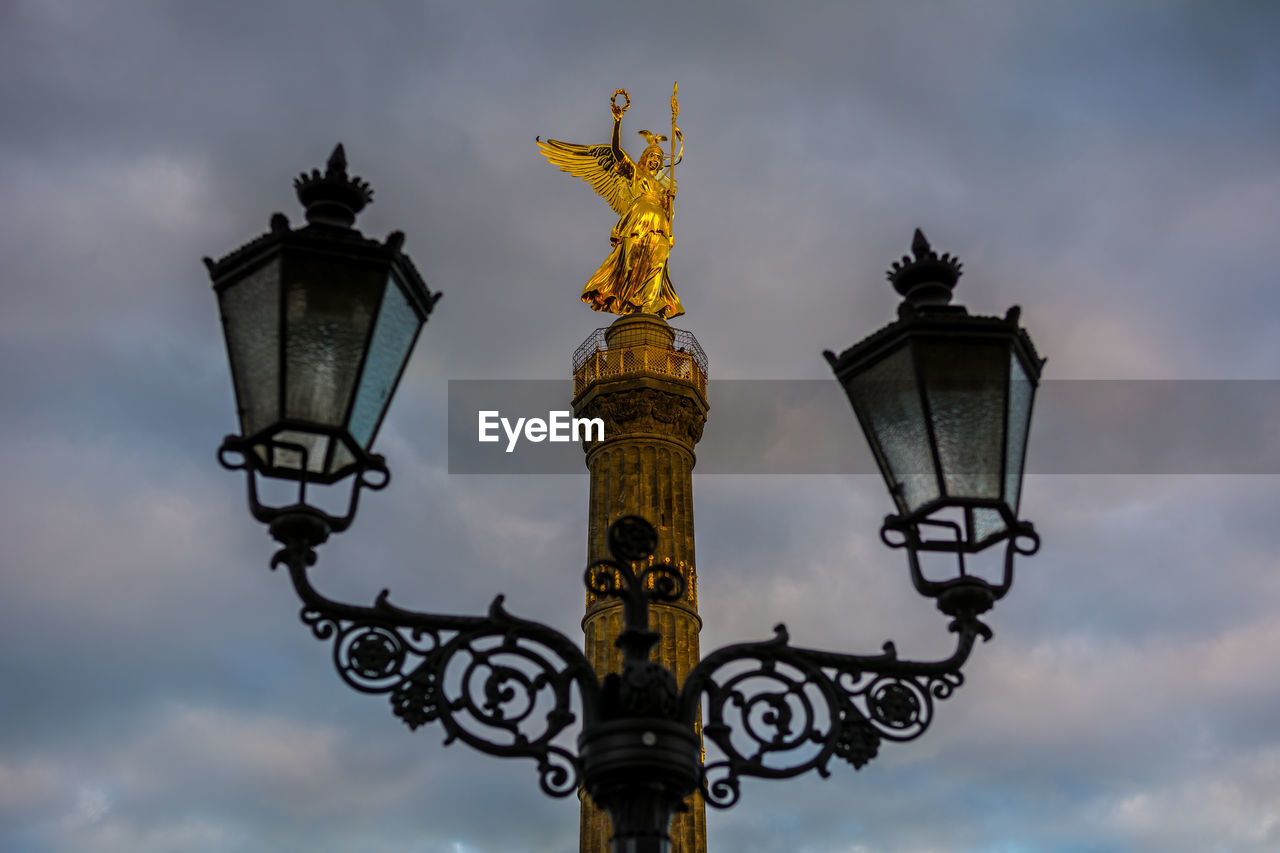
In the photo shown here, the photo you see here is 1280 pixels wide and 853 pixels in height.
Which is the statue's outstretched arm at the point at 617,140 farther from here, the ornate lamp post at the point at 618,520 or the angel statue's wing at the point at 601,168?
the ornate lamp post at the point at 618,520

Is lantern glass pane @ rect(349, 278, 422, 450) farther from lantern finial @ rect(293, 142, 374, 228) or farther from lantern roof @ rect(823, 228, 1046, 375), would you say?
lantern roof @ rect(823, 228, 1046, 375)

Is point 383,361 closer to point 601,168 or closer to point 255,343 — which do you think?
point 255,343

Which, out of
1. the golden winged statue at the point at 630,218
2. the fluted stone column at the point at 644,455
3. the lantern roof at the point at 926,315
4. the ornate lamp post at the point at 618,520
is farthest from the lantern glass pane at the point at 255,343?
the golden winged statue at the point at 630,218

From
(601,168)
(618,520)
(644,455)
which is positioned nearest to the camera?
(618,520)

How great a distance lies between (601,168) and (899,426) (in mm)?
29884

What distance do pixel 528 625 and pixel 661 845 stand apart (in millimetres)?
722

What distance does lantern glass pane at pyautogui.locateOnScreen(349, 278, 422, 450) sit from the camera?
4.40 m

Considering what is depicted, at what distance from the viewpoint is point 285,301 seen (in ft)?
14.4

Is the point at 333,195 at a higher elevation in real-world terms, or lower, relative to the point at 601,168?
lower

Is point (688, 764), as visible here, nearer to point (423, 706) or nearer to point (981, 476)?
point (423, 706)

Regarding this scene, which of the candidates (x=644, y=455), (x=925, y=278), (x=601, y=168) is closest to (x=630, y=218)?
(x=601, y=168)

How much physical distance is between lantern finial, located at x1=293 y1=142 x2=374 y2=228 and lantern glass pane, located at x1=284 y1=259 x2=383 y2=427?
0.33 metres

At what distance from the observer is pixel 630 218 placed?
33.5m

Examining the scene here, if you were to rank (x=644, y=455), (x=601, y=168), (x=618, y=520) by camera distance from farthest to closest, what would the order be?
(x=601, y=168) < (x=644, y=455) < (x=618, y=520)
